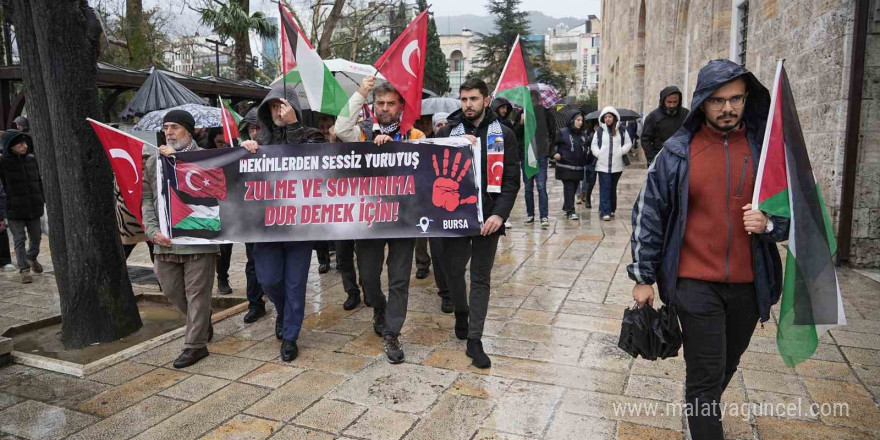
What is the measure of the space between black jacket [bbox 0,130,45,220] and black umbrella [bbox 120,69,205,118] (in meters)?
1.98

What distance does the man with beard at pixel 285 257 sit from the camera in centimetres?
459

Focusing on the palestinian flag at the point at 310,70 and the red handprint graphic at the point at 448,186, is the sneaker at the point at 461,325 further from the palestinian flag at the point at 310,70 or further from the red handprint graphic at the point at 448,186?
the palestinian flag at the point at 310,70

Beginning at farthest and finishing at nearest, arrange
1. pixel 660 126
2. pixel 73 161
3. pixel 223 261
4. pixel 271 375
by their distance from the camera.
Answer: pixel 660 126
pixel 223 261
pixel 73 161
pixel 271 375

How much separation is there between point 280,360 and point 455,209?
1.68 meters

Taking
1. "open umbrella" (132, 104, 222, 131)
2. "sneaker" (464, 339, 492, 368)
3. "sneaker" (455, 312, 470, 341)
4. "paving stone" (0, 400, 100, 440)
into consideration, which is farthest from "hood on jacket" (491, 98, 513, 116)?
"paving stone" (0, 400, 100, 440)

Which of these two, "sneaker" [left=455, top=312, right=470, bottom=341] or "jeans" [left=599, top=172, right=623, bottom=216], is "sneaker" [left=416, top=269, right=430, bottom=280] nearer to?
"sneaker" [left=455, top=312, right=470, bottom=341]

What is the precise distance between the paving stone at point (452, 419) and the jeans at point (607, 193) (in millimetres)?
7600

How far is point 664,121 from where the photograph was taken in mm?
8906

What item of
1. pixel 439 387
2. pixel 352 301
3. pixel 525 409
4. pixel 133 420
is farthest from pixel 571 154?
pixel 133 420

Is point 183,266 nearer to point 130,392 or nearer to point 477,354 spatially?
point 130,392

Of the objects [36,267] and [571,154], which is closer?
[36,267]

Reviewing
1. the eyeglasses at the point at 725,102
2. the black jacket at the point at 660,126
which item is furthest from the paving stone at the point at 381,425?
the black jacket at the point at 660,126

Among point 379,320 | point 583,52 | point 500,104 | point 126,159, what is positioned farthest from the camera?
point 583,52

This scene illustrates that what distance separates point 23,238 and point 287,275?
5.32 meters
